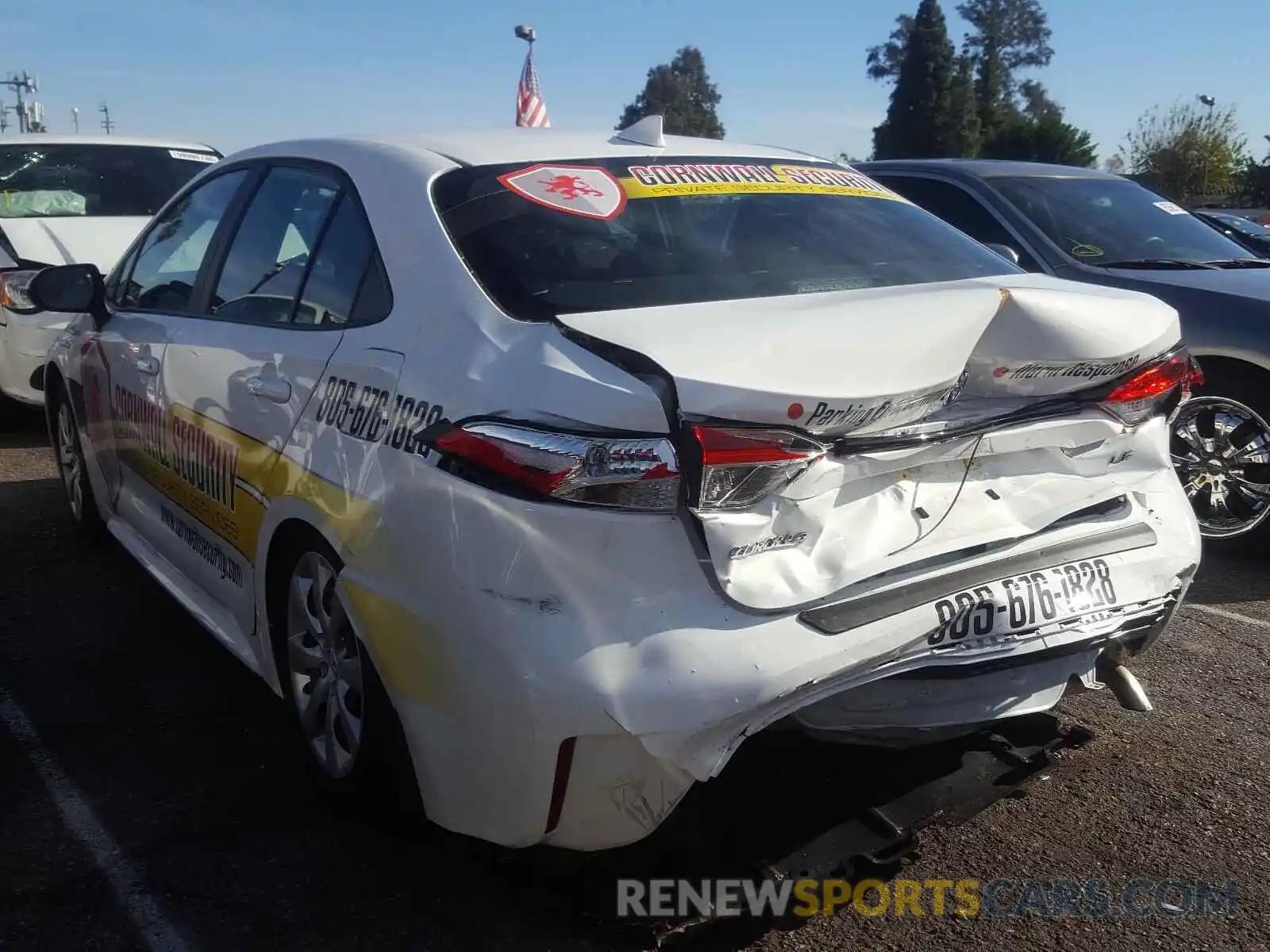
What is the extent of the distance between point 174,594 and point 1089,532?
2.68 metres

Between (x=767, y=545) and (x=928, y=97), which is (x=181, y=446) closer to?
(x=767, y=545)

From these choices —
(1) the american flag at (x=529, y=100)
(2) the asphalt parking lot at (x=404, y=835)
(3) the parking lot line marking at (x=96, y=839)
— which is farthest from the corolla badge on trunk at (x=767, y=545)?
(1) the american flag at (x=529, y=100)

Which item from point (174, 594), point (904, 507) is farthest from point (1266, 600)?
point (174, 594)

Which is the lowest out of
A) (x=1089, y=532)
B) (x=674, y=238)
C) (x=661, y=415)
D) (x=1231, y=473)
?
(x=1231, y=473)

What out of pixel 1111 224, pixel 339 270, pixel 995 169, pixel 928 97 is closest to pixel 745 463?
pixel 339 270

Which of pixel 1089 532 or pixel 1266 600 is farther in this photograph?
pixel 1266 600

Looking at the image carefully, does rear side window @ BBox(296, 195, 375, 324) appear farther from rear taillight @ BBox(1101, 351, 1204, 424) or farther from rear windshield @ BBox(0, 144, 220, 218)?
rear windshield @ BBox(0, 144, 220, 218)

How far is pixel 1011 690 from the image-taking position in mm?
2459

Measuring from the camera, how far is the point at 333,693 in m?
2.84

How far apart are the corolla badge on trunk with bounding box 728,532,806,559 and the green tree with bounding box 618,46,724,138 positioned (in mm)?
83377

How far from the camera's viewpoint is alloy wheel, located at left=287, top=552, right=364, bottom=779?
2.74 meters

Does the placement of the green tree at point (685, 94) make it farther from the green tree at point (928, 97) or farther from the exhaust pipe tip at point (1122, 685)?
the exhaust pipe tip at point (1122, 685)

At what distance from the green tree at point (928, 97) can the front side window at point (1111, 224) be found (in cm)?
6635

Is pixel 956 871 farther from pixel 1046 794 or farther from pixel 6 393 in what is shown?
pixel 6 393
